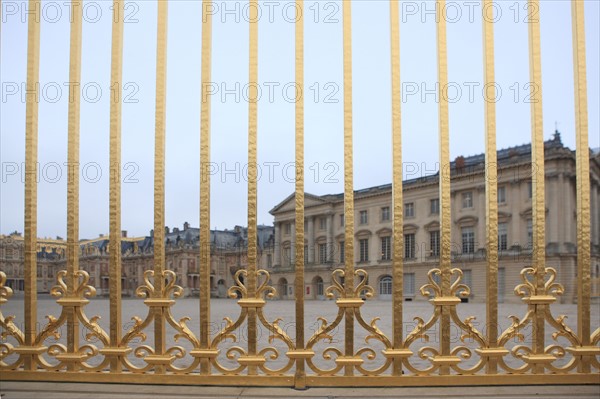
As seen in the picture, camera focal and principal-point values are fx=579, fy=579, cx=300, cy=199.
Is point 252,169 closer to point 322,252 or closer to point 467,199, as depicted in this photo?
point 322,252

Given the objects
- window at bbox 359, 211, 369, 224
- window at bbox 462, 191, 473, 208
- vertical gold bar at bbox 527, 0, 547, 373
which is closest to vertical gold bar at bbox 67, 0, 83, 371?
vertical gold bar at bbox 527, 0, 547, 373

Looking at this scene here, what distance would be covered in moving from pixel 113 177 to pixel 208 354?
4.88 feet

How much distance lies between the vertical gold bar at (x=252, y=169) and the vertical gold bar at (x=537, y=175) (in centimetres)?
199

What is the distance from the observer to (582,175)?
4.25 metres

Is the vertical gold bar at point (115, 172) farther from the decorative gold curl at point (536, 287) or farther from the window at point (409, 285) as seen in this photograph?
the window at point (409, 285)

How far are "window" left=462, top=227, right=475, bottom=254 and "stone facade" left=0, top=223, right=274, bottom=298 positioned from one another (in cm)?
1503

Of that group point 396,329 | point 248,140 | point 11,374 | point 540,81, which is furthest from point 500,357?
point 11,374

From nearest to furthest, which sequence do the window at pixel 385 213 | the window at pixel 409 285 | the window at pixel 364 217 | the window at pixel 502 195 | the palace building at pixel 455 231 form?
the palace building at pixel 455 231 < the window at pixel 502 195 < the window at pixel 385 213 < the window at pixel 364 217 < the window at pixel 409 285

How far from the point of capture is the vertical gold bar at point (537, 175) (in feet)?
13.4

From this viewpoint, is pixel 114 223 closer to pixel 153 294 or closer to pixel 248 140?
pixel 153 294

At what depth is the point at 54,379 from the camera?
4.21 metres

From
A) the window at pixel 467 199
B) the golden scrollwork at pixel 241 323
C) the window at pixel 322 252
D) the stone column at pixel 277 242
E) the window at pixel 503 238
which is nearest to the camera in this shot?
the golden scrollwork at pixel 241 323

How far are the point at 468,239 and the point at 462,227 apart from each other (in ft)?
3.37

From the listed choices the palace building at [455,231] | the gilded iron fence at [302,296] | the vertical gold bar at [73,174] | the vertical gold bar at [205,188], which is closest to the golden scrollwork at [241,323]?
the gilded iron fence at [302,296]
